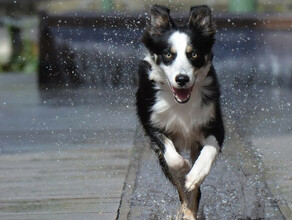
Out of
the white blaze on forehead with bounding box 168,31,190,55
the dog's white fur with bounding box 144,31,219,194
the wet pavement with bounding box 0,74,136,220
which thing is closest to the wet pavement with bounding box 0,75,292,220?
the wet pavement with bounding box 0,74,136,220

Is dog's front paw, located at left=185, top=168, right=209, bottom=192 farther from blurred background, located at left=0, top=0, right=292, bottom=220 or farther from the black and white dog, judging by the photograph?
blurred background, located at left=0, top=0, right=292, bottom=220

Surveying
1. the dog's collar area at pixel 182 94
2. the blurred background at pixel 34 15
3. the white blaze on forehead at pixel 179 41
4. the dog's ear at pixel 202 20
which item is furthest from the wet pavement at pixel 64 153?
the blurred background at pixel 34 15

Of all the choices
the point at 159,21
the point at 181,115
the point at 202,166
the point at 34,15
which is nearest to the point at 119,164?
the point at 181,115

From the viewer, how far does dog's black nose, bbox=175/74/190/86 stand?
5430 millimetres

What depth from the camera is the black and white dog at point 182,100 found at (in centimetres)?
561

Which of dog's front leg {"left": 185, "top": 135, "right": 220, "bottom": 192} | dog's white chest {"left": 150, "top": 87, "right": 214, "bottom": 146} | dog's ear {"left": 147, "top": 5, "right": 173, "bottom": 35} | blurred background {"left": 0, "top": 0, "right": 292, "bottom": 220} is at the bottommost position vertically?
blurred background {"left": 0, "top": 0, "right": 292, "bottom": 220}

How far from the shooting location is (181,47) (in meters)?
5.59

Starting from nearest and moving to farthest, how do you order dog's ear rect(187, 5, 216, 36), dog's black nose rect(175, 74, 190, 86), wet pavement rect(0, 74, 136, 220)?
1. dog's black nose rect(175, 74, 190, 86)
2. dog's ear rect(187, 5, 216, 36)
3. wet pavement rect(0, 74, 136, 220)

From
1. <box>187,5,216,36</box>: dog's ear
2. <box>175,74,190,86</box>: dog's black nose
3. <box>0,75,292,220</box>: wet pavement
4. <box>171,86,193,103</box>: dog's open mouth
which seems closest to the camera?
<box>175,74,190,86</box>: dog's black nose

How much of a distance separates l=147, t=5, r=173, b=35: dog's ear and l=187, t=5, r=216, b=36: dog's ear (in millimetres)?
145

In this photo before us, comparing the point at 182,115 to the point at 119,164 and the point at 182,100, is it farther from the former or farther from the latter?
the point at 119,164

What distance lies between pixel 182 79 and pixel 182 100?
19cm

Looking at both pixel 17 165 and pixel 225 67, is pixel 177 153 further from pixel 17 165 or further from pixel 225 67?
pixel 225 67

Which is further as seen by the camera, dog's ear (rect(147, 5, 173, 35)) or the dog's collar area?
dog's ear (rect(147, 5, 173, 35))
